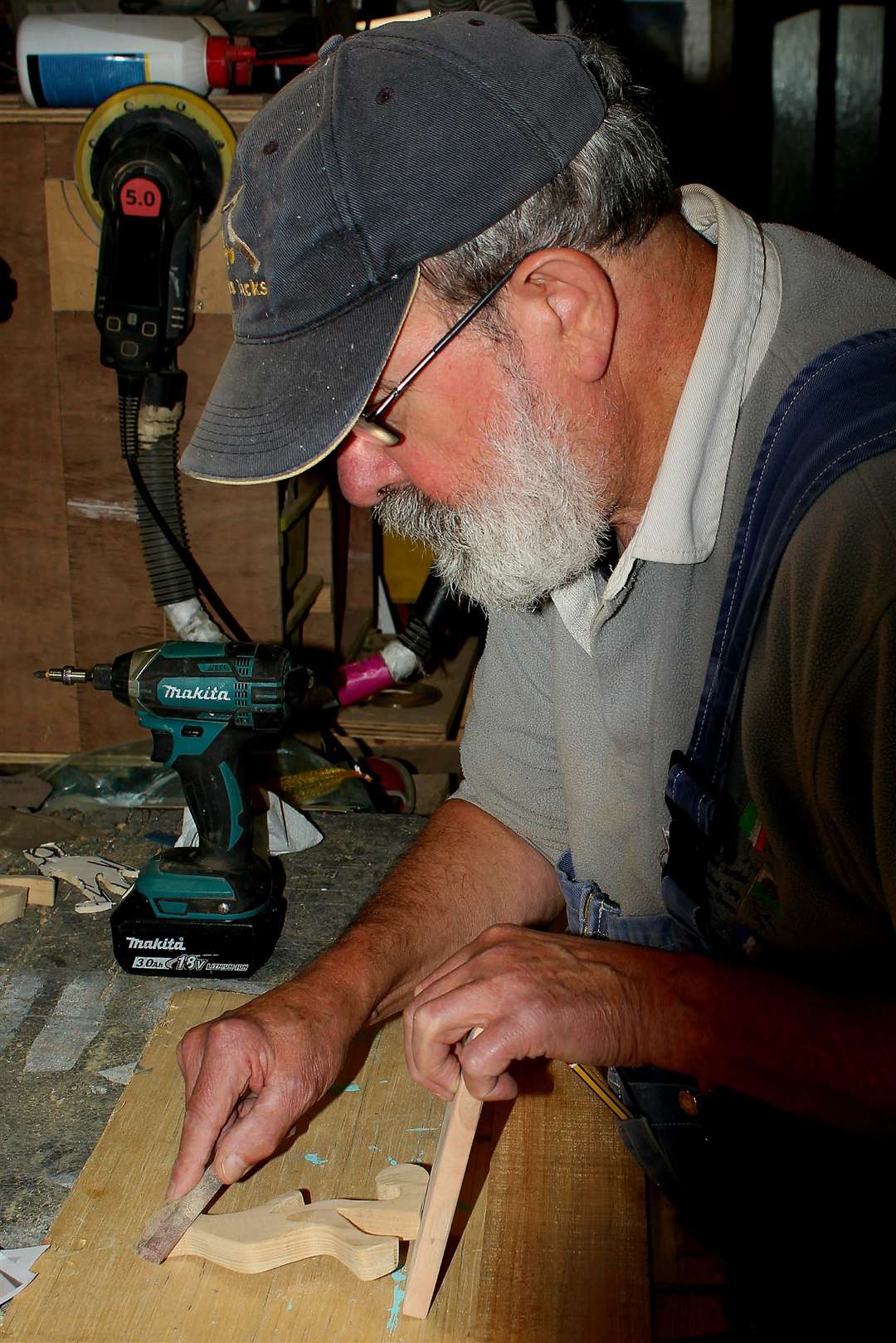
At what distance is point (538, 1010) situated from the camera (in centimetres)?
104

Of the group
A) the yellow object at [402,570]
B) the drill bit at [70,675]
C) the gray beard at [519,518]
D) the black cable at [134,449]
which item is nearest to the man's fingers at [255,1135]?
the gray beard at [519,518]

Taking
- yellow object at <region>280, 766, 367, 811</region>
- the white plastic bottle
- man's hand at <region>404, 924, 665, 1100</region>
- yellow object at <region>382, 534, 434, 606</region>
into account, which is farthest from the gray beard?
yellow object at <region>382, 534, 434, 606</region>

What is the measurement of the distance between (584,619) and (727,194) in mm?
3798

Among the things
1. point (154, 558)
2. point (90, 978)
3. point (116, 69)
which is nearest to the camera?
point (90, 978)

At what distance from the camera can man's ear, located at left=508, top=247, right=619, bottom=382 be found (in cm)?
100

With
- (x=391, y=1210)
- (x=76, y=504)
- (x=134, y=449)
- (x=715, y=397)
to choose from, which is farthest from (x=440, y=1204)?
(x=76, y=504)

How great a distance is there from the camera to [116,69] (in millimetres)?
2109

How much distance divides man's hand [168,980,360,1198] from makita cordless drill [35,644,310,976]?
28 cm

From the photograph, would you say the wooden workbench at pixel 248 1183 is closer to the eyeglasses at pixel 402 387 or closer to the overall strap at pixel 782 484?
the overall strap at pixel 782 484

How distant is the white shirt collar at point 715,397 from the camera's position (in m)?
1.03

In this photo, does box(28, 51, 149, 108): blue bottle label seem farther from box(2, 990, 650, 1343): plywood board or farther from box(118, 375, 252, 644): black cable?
box(2, 990, 650, 1343): plywood board

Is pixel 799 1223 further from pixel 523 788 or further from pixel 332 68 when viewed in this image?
pixel 332 68

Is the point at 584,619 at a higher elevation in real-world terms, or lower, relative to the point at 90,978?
higher

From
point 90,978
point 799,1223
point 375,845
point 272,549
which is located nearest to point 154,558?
point 272,549
